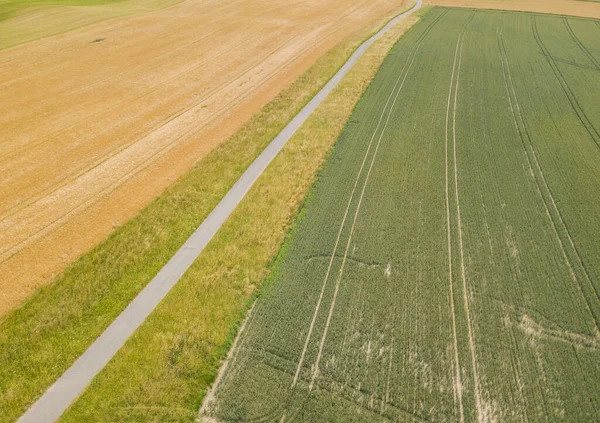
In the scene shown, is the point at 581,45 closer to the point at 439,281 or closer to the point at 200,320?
the point at 439,281

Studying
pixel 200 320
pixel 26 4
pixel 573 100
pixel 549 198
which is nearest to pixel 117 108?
pixel 200 320

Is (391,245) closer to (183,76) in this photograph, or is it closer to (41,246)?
(41,246)

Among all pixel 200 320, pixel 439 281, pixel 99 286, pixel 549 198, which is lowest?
pixel 200 320

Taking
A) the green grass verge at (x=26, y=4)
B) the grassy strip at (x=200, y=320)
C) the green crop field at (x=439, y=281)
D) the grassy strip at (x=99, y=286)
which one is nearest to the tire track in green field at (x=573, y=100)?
the green crop field at (x=439, y=281)

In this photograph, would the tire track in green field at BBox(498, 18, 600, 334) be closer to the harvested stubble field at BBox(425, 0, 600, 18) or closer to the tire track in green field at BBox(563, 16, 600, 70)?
the tire track in green field at BBox(563, 16, 600, 70)

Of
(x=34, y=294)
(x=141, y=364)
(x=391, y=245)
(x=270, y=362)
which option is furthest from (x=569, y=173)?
(x=34, y=294)
